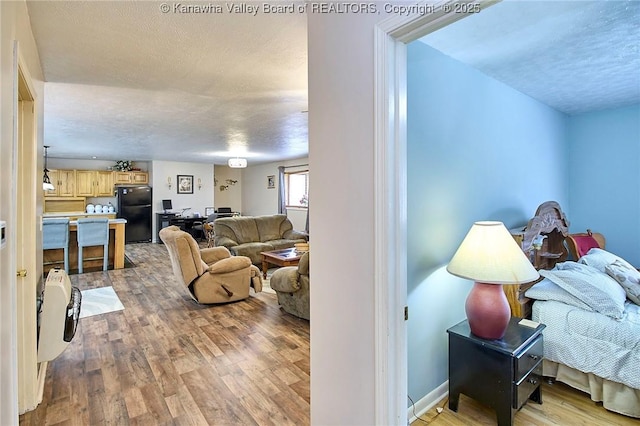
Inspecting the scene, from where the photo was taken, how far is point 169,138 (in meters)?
5.67

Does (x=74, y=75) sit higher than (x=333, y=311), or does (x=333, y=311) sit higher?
(x=74, y=75)

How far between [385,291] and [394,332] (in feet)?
0.55

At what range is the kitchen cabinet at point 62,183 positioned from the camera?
8155mm

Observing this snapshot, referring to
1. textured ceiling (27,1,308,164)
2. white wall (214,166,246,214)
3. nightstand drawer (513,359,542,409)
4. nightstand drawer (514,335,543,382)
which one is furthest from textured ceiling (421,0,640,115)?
white wall (214,166,246,214)

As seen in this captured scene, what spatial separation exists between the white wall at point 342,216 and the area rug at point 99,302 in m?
3.28

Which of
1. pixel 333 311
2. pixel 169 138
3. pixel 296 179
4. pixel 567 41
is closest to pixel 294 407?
pixel 333 311

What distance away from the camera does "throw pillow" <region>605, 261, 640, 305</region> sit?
2.28m

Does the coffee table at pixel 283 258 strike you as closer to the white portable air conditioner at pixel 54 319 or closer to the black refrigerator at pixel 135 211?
the white portable air conditioner at pixel 54 319

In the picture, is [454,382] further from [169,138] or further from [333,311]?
[169,138]

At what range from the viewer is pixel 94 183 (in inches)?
341

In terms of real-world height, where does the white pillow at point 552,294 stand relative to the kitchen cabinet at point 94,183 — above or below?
below

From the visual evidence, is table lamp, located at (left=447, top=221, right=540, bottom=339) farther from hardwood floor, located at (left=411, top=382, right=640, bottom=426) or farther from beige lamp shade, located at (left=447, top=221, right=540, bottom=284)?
hardwood floor, located at (left=411, top=382, right=640, bottom=426)

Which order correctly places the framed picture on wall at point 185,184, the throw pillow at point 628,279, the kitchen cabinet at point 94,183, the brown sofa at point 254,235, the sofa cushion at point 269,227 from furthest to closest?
the framed picture on wall at point 185,184 → the kitchen cabinet at point 94,183 → the sofa cushion at point 269,227 → the brown sofa at point 254,235 → the throw pillow at point 628,279

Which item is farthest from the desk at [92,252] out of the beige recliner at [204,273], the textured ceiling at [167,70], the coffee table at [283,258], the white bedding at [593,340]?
the white bedding at [593,340]
